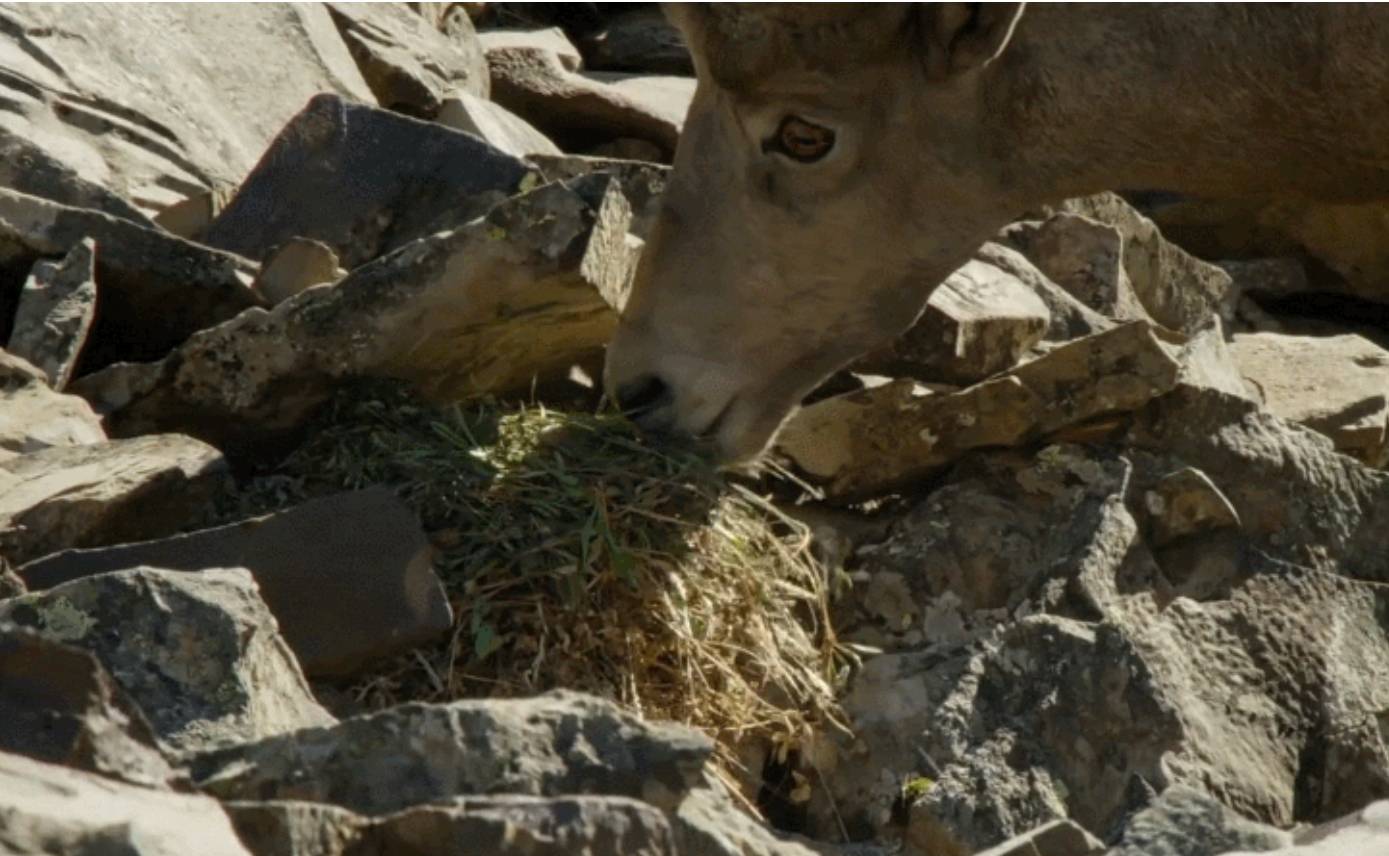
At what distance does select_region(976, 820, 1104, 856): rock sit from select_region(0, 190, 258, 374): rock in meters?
2.93

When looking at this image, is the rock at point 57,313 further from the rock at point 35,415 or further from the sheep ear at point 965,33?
the sheep ear at point 965,33

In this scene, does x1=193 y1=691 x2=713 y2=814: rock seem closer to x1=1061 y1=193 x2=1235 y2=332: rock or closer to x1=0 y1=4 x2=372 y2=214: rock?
x1=0 y1=4 x2=372 y2=214: rock

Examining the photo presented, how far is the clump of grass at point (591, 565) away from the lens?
4.77 meters

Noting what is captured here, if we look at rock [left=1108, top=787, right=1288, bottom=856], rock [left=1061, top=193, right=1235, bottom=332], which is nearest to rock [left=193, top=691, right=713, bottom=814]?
rock [left=1108, top=787, right=1288, bottom=856]

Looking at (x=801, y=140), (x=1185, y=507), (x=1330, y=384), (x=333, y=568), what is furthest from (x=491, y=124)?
(x=333, y=568)

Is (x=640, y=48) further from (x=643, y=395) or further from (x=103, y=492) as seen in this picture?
(x=103, y=492)

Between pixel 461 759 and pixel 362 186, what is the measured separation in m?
3.56

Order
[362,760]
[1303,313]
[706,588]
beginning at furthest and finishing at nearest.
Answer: [1303,313], [706,588], [362,760]

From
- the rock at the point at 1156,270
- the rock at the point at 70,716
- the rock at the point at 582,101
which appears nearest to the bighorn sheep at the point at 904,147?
the rock at the point at 1156,270

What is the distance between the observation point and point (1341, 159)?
5559 mm

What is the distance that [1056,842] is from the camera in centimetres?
326

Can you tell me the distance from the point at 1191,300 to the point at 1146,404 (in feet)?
7.40

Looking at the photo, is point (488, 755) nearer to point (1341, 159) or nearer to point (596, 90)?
point (1341, 159)

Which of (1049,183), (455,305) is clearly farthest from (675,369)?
(1049,183)
